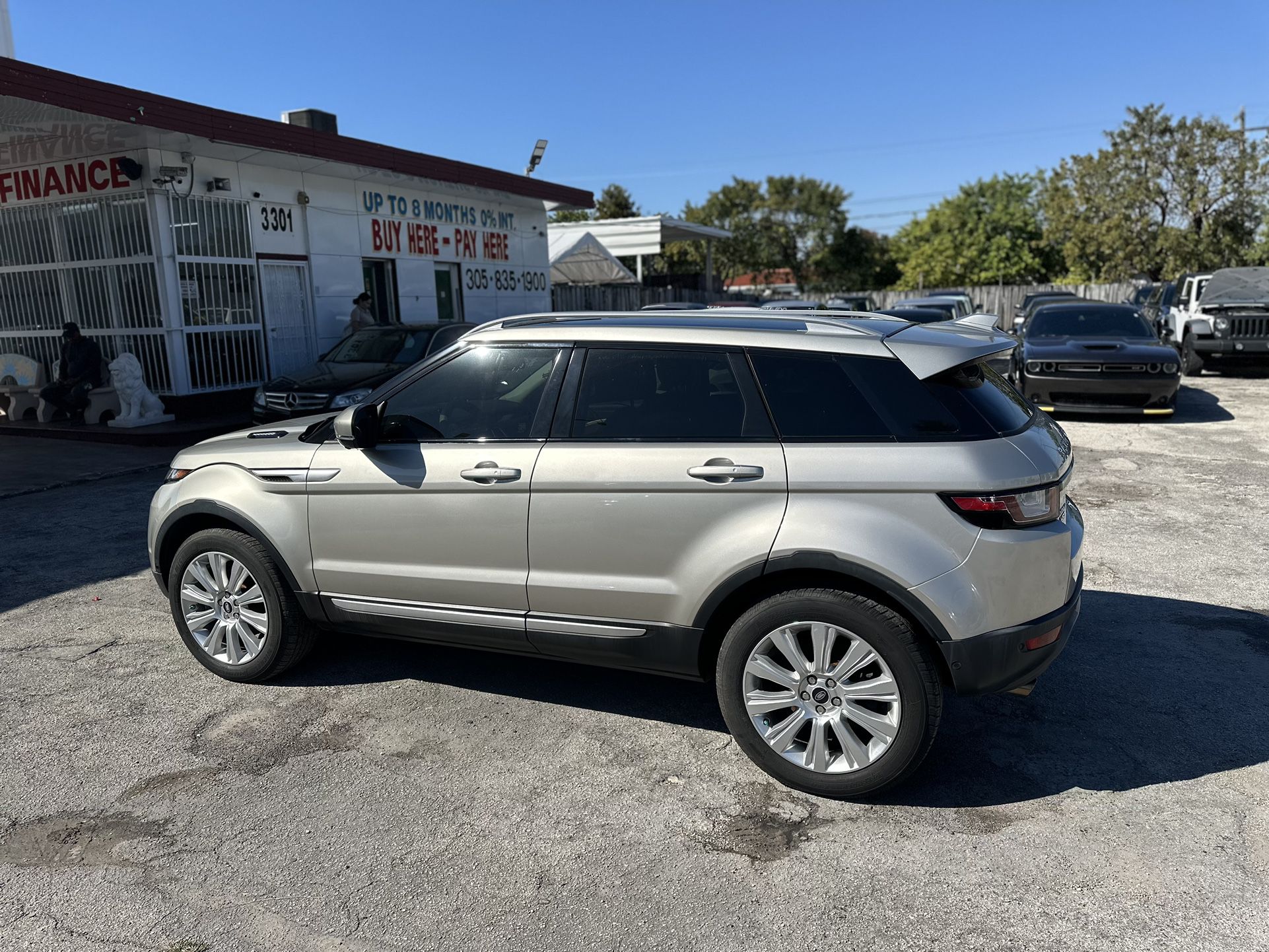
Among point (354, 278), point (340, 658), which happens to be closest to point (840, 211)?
point (354, 278)

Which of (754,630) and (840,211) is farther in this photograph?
(840,211)

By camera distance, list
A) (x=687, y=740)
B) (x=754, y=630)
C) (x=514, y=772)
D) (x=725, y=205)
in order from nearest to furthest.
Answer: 1. (x=754, y=630)
2. (x=514, y=772)
3. (x=687, y=740)
4. (x=725, y=205)

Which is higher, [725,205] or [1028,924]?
[725,205]

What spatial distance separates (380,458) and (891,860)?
264 centimetres

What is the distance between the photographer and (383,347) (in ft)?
43.0

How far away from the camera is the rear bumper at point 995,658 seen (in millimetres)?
3373

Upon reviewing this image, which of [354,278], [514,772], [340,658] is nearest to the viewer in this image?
[514,772]

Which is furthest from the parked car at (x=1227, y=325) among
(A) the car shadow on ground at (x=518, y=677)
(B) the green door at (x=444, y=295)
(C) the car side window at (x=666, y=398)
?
(C) the car side window at (x=666, y=398)

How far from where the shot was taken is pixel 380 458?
4289 mm

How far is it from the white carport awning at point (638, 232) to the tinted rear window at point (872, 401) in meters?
25.3

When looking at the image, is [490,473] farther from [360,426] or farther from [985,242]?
[985,242]

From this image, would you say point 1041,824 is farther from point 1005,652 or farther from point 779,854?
point 779,854

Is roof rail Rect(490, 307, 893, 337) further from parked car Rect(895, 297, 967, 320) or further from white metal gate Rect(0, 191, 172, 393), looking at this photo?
parked car Rect(895, 297, 967, 320)

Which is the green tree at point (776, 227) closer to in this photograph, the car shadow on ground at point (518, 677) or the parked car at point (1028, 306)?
the parked car at point (1028, 306)
